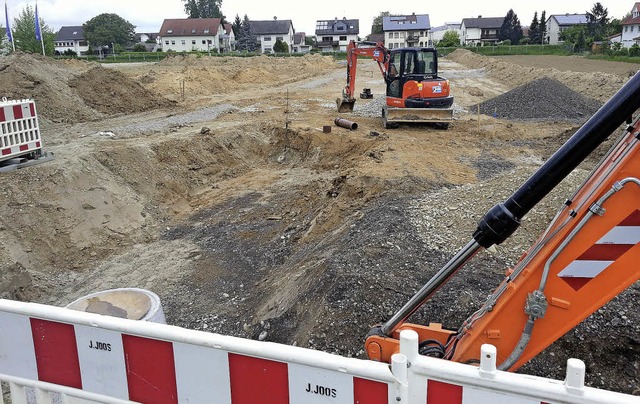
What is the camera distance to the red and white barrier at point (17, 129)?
32.5ft

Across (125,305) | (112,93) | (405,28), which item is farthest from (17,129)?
(405,28)

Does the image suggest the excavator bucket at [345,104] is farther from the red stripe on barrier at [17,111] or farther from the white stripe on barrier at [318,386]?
the white stripe on barrier at [318,386]

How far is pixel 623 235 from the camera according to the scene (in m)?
2.69

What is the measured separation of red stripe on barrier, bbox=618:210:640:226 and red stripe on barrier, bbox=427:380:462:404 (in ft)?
4.27

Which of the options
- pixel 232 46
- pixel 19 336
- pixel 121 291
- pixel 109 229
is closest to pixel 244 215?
pixel 109 229

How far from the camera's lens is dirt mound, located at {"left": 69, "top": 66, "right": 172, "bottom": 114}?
20.0m

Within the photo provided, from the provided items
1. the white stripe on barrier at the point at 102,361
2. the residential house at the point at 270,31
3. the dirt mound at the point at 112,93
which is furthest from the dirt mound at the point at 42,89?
the residential house at the point at 270,31

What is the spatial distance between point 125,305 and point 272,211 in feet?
22.0

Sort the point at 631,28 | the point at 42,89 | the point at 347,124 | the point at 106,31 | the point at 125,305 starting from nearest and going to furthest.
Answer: the point at 125,305 → the point at 347,124 → the point at 42,89 → the point at 631,28 → the point at 106,31

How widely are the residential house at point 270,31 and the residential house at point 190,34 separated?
8999 mm

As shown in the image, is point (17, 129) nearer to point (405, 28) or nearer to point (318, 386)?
point (318, 386)

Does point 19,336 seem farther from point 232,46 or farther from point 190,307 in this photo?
point 232,46

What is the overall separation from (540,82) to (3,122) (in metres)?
21.4

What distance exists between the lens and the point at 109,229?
1029 cm
